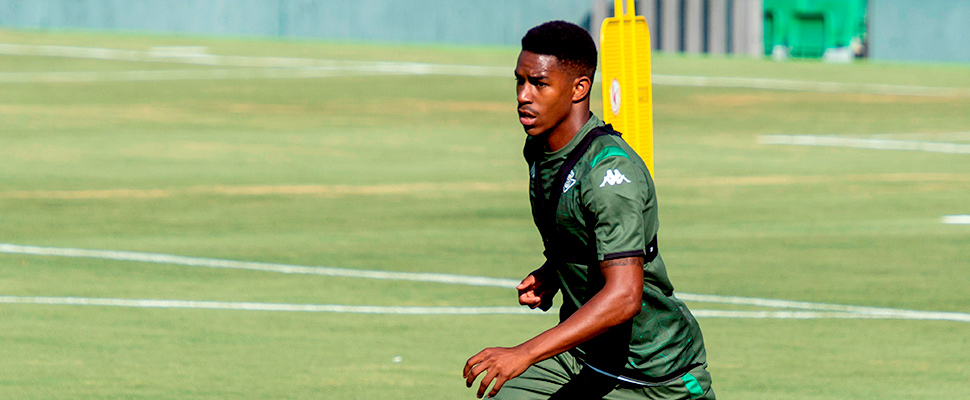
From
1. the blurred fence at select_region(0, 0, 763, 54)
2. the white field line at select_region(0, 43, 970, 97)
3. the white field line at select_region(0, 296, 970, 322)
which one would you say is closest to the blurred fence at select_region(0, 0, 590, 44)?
the blurred fence at select_region(0, 0, 763, 54)

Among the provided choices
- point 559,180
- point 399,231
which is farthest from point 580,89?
point 399,231

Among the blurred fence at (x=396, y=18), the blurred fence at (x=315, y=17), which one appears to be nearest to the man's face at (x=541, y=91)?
the blurred fence at (x=396, y=18)

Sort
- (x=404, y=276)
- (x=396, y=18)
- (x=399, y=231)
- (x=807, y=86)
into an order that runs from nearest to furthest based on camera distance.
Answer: (x=404, y=276) → (x=399, y=231) → (x=807, y=86) → (x=396, y=18)

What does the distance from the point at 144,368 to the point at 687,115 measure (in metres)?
18.6

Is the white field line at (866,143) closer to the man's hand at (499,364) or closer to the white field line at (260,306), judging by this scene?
the white field line at (260,306)

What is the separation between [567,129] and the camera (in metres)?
5.34

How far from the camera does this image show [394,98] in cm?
2877

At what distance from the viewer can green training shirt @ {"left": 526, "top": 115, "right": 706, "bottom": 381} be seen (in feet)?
16.8

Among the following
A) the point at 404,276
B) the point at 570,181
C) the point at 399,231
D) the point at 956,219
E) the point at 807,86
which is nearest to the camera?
the point at 570,181

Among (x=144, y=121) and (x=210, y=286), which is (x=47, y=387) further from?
(x=144, y=121)

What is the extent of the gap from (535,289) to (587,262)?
21.2 inches

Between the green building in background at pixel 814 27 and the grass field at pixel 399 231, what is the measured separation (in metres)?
6.73

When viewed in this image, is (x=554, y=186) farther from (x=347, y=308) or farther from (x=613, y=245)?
(x=347, y=308)

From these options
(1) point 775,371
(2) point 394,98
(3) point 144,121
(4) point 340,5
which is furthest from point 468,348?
(4) point 340,5
